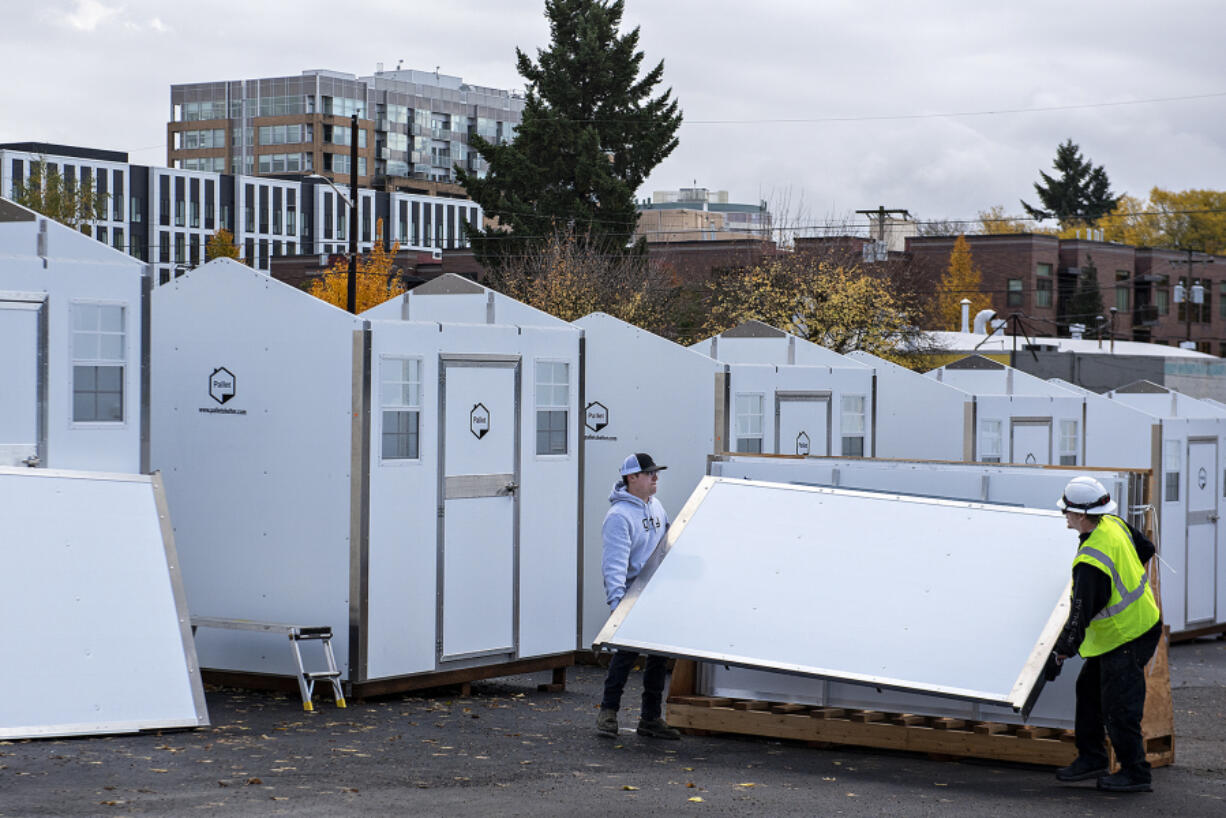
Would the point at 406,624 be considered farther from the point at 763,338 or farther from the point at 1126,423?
the point at 1126,423

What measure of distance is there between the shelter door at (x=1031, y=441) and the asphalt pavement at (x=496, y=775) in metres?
7.71

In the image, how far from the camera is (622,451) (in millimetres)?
14211

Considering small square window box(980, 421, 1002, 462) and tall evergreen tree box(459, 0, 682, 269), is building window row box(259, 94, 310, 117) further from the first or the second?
small square window box(980, 421, 1002, 462)

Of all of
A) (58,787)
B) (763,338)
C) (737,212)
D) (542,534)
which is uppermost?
(737,212)

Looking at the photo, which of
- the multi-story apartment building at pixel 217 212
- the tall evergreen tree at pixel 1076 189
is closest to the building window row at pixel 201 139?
the multi-story apartment building at pixel 217 212

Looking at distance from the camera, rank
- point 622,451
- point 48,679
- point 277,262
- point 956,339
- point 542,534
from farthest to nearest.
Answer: point 277,262 < point 956,339 < point 622,451 < point 542,534 < point 48,679

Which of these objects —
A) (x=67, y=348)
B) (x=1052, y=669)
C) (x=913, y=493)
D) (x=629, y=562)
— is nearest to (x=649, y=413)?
(x=913, y=493)

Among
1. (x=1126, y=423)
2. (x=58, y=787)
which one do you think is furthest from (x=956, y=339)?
(x=58, y=787)

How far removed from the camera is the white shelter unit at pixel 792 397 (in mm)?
14570

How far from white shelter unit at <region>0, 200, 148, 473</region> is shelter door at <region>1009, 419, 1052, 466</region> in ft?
35.5

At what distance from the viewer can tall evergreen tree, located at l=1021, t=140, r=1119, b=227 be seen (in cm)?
11162

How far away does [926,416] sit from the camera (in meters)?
17.5

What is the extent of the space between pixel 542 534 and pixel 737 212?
130173 mm

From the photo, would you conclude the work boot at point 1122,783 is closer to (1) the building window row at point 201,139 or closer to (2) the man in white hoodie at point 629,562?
(2) the man in white hoodie at point 629,562
